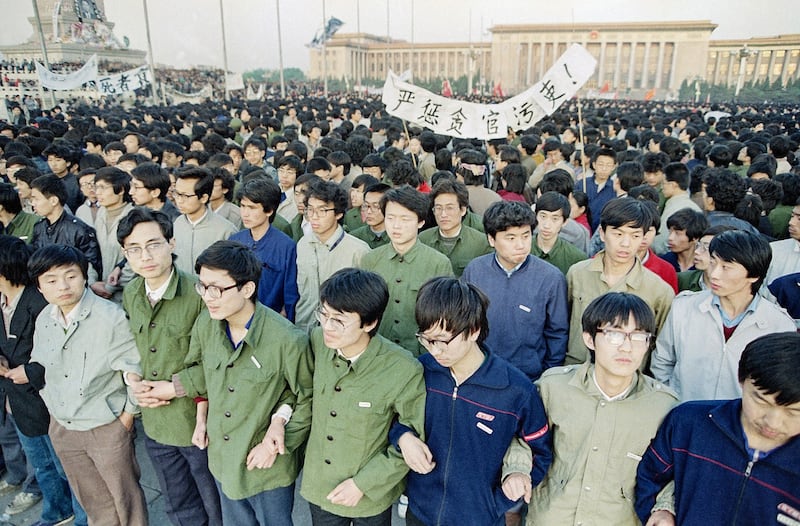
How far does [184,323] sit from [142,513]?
1117mm

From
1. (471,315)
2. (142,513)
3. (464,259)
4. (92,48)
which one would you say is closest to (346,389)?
(471,315)

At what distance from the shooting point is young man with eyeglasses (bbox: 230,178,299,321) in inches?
140

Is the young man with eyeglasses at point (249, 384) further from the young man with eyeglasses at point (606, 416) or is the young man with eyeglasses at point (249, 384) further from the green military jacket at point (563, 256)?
the green military jacket at point (563, 256)

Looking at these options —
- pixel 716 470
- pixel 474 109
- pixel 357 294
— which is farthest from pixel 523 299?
pixel 474 109

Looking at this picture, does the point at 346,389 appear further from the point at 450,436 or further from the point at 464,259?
the point at 464,259

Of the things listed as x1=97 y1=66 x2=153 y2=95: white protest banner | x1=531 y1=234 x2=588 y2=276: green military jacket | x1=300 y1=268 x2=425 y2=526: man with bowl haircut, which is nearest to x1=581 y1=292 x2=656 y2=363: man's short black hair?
x1=300 y1=268 x2=425 y2=526: man with bowl haircut

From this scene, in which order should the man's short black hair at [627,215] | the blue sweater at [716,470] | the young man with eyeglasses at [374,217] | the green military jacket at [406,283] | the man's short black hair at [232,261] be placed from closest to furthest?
the blue sweater at [716,470], the man's short black hair at [232,261], the man's short black hair at [627,215], the green military jacket at [406,283], the young man with eyeglasses at [374,217]

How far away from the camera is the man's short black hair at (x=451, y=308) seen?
1.95m

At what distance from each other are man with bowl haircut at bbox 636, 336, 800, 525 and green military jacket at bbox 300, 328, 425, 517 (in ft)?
3.04

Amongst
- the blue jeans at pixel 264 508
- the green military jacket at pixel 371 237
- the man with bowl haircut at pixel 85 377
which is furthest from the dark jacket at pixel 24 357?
the green military jacket at pixel 371 237

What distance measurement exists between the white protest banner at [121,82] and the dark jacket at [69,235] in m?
10.6

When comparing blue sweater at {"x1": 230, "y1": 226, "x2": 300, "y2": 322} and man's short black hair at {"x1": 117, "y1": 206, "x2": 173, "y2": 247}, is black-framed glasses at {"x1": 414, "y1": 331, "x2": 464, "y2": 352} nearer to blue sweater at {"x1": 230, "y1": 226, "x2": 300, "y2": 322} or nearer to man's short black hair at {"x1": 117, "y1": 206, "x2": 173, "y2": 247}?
man's short black hair at {"x1": 117, "y1": 206, "x2": 173, "y2": 247}

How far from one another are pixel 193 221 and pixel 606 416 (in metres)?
3.25

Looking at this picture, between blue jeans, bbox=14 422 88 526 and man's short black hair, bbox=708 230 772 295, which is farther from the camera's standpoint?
blue jeans, bbox=14 422 88 526
